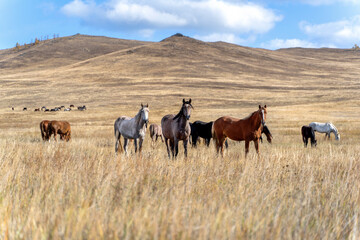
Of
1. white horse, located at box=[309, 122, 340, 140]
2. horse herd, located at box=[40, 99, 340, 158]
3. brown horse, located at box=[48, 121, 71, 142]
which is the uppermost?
horse herd, located at box=[40, 99, 340, 158]

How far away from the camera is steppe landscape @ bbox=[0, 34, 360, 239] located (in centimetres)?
306

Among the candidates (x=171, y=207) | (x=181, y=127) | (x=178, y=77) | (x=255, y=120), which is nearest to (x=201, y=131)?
(x=181, y=127)

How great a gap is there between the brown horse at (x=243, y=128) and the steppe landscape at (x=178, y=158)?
85 cm

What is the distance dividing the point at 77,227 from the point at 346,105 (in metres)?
59.7

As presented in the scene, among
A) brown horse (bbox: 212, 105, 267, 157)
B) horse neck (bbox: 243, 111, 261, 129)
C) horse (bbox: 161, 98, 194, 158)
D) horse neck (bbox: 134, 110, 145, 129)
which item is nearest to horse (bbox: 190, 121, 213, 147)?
brown horse (bbox: 212, 105, 267, 157)

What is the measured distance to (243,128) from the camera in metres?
11.3

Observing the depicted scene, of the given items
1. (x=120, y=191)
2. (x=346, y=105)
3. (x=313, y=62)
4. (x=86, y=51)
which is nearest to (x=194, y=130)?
(x=120, y=191)

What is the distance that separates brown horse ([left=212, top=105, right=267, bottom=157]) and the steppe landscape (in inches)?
33.3

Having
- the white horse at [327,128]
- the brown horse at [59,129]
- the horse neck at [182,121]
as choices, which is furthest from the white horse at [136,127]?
the white horse at [327,128]

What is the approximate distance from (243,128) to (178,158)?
3.33 metres

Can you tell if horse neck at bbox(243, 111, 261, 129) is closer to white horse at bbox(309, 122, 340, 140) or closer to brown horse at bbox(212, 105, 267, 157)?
brown horse at bbox(212, 105, 267, 157)

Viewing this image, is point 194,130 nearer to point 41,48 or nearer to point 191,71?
point 191,71

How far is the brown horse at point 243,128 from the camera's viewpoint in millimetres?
10945

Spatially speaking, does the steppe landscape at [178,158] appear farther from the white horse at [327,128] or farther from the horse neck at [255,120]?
the horse neck at [255,120]
